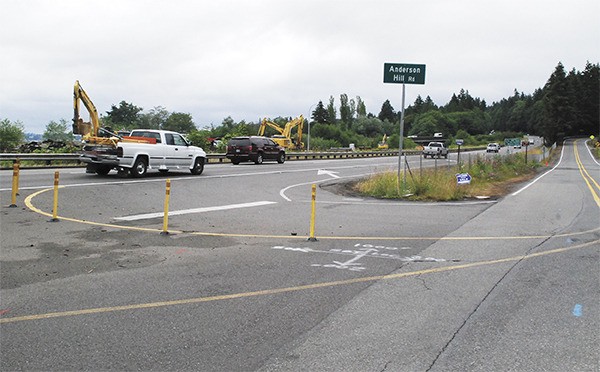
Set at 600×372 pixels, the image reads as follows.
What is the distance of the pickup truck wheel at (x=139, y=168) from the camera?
20672mm

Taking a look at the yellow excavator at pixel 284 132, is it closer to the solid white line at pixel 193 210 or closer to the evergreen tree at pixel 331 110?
the solid white line at pixel 193 210

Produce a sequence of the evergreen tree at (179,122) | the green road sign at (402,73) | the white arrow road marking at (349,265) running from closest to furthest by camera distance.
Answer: the white arrow road marking at (349,265) < the green road sign at (402,73) < the evergreen tree at (179,122)

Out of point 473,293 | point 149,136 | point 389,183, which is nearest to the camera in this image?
point 473,293

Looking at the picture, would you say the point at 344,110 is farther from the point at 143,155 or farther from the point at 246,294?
the point at 246,294

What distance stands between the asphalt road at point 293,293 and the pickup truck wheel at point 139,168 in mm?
8106

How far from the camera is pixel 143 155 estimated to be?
2100 cm

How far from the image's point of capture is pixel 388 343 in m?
4.52

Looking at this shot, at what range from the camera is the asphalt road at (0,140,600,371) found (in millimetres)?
4270

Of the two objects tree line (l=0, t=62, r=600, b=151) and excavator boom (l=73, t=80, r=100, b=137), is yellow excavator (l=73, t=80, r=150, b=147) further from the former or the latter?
tree line (l=0, t=62, r=600, b=151)

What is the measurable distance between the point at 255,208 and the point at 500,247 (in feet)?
23.2

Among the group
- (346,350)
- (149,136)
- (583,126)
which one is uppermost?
(583,126)

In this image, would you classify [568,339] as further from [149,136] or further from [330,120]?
[330,120]

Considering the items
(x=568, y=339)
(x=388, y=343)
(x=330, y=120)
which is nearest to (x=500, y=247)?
(x=568, y=339)

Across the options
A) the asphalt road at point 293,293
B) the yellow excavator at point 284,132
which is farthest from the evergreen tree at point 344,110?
the asphalt road at point 293,293
